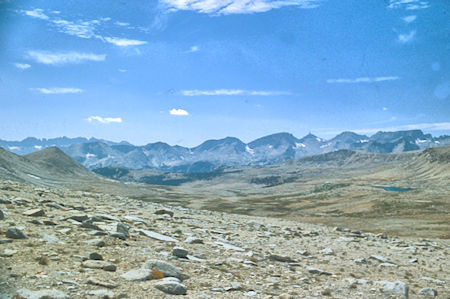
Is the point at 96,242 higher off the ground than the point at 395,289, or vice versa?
the point at 96,242

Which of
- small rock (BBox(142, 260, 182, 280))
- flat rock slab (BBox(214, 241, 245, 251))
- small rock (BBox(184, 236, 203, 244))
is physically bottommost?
flat rock slab (BBox(214, 241, 245, 251))

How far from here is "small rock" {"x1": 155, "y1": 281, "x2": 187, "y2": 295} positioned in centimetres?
1070

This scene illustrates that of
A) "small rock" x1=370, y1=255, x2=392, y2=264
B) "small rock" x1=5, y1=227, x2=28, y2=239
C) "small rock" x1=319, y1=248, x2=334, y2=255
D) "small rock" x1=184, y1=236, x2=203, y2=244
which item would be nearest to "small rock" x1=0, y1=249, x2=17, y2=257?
"small rock" x1=5, y1=227, x2=28, y2=239

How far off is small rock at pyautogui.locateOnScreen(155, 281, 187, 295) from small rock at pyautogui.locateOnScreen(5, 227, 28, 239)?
657 cm

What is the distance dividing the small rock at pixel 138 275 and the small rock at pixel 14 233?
17.0 ft

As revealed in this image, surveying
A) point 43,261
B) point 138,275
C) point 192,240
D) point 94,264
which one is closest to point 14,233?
point 43,261

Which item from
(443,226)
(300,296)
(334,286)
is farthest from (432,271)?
(443,226)

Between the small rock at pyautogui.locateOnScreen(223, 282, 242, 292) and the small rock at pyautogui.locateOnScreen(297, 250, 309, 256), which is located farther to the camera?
the small rock at pyautogui.locateOnScreen(297, 250, 309, 256)

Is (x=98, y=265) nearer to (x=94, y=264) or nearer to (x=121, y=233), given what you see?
(x=94, y=264)

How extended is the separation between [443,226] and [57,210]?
215ft

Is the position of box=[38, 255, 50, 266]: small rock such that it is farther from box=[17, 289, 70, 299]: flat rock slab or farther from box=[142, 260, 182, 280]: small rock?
box=[142, 260, 182, 280]: small rock

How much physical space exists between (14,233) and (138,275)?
5849mm

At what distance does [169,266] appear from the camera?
12492 millimetres

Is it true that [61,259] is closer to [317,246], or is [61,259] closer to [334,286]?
[334,286]
